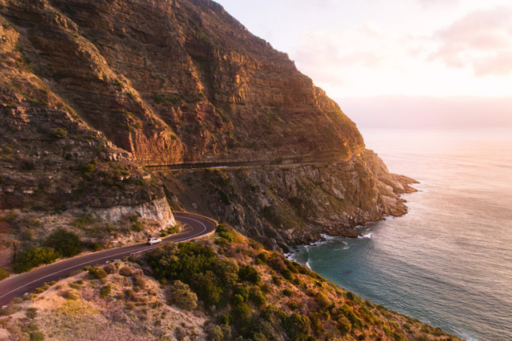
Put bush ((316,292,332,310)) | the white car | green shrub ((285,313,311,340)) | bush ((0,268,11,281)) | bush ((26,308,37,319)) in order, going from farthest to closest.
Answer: the white car
bush ((316,292,332,310))
green shrub ((285,313,311,340))
bush ((0,268,11,281))
bush ((26,308,37,319))

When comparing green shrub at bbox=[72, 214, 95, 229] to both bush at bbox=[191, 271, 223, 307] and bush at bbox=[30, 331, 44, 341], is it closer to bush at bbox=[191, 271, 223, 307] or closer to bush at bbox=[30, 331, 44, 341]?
bush at bbox=[191, 271, 223, 307]

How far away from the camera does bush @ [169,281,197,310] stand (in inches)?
987

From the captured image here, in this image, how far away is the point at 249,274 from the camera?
103 ft

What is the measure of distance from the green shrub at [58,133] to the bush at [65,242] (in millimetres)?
13156

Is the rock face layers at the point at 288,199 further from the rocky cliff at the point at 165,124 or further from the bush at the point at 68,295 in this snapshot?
the bush at the point at 68,295

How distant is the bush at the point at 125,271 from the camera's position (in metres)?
25.5

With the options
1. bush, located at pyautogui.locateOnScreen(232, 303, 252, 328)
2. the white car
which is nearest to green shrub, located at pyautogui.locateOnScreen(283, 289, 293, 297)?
bush, located at pyautogui.locateOnScreen(232, 303, 252, 328)

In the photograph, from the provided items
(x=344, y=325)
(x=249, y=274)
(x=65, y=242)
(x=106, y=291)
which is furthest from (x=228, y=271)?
(x=65, y=242)

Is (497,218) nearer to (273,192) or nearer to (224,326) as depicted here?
(273,192)

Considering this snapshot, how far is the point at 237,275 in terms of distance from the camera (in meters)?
30.5

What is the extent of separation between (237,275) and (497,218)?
88.7 metres

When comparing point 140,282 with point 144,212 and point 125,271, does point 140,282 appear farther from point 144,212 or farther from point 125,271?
point 144,212

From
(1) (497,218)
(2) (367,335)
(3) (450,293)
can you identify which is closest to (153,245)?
(2) (367,335)

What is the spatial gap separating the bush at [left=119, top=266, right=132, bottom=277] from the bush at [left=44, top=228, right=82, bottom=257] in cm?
663
